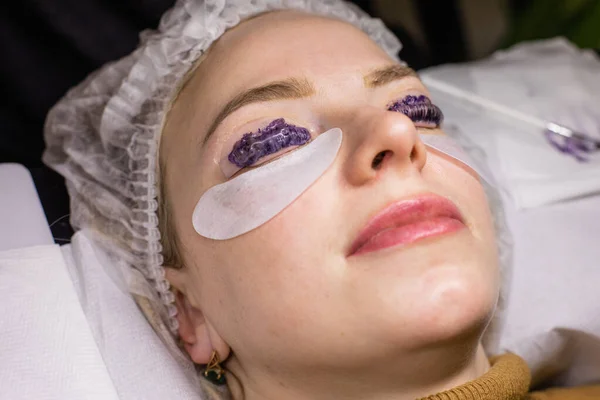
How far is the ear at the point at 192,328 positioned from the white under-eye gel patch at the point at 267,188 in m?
0.20

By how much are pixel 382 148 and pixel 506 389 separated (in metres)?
0.51

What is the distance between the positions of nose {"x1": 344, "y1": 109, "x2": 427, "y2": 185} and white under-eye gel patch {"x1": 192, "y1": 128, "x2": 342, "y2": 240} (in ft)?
0.14

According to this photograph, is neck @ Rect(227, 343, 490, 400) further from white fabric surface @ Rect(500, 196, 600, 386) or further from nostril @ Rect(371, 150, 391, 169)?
white fabric surface @ Rect(500, 196, 600, 386)

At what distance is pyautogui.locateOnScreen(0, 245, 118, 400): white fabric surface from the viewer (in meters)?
1.12

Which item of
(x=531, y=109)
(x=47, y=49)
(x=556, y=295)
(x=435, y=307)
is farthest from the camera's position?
(x=531, y=109)

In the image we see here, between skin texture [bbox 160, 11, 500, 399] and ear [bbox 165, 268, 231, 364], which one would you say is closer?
skin texture [bbox 160, 11, 500, 399]

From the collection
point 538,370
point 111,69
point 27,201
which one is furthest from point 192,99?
point 538,370

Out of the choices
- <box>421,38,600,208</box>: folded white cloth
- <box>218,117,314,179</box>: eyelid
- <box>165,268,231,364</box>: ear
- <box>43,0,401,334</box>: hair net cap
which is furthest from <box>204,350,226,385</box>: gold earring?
<box>421,38,600,208</box>: folded white cloth

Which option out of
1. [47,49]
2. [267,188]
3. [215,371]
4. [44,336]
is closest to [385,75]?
[267,188]

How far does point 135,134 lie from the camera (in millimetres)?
1355

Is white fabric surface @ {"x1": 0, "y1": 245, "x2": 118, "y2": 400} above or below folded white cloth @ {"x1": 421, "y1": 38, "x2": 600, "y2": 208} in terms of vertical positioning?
above

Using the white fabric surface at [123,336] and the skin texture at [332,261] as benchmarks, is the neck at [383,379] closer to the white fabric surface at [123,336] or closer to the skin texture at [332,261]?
Result: the skin texture at [332,261]

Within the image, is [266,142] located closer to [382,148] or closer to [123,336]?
[382,148]

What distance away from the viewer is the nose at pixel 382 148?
1.03 meters
